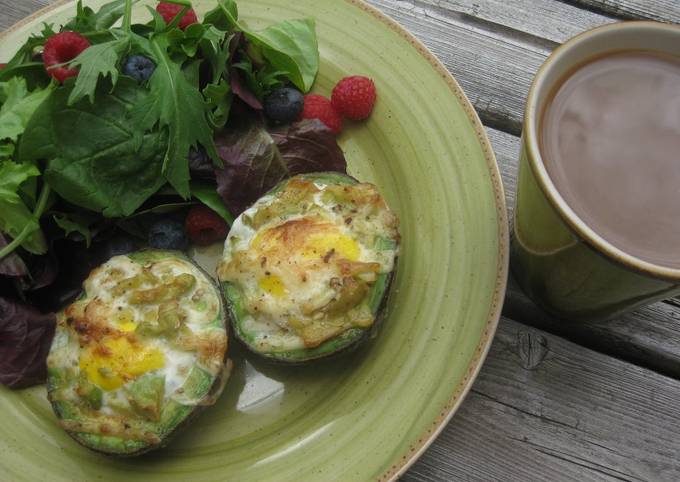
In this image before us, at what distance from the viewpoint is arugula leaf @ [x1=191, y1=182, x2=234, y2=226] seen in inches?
58.6

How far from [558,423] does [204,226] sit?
2.98 feet

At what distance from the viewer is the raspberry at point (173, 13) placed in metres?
1.53

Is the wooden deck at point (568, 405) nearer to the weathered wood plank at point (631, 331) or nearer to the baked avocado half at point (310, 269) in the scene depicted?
the weathered wood plank at point (631, 331)

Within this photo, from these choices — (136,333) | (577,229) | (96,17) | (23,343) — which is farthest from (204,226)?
(577,229)

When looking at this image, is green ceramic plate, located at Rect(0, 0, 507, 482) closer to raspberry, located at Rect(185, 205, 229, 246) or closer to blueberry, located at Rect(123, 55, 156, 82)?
raspberry, located at Rect(185, 205, 229, 246)

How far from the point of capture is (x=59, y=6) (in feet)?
5.17

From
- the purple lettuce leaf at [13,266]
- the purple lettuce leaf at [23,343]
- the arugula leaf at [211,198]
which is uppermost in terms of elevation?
the arugula leaf at [211,198]

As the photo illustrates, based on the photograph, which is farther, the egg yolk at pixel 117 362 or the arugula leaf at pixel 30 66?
the arugula leaf at pixel 30 66

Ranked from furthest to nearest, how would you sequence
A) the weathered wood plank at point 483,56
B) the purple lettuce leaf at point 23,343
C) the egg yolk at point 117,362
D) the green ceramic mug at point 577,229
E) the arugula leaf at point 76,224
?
the weathered wood plank at point 483,56 < the arugula leaf at point 76,224 < the purple lettuce leaf at point 23,343 < the egg yolk at point 117,362 < the green ceramic mug at point 577,229

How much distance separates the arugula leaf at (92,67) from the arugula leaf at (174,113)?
0.29 ft

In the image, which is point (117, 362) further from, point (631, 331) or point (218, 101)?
point (631, 331)

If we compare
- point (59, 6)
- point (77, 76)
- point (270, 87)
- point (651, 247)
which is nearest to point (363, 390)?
point (651, 247)

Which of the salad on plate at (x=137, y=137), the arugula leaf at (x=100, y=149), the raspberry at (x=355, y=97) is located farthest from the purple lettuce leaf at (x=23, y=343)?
the raspberry at (x=355, y=97)

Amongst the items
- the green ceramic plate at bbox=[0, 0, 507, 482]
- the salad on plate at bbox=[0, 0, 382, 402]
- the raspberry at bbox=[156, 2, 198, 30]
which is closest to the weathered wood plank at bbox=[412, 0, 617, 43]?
the green ceramic plate at bbox=[0, 0, 507, 482]
